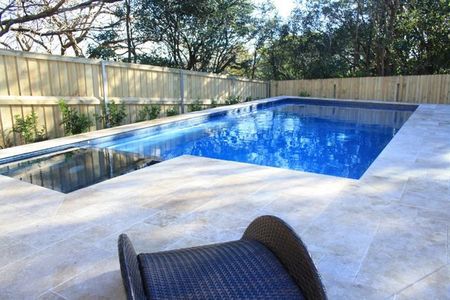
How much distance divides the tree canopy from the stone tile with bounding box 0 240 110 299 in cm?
885

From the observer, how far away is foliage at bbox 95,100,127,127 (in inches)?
276

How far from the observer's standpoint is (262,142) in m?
6.88

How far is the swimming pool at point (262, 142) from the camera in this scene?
15.6 ft

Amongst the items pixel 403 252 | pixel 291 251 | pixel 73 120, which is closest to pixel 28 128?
pixel 73 120

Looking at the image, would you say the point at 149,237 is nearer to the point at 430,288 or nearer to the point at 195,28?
the point at 430,288

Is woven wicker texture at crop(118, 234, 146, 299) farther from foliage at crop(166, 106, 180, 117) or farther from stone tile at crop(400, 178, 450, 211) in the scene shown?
foliage at crop(166, 106, 180, 117)

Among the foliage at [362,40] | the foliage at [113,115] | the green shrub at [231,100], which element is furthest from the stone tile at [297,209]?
the foliage at [362,40]

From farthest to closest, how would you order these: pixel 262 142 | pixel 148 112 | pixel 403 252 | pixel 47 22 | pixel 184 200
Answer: pixel 47 22
pixel 148 112
pixel 262 142
pixel 184 200
pixel 403 252

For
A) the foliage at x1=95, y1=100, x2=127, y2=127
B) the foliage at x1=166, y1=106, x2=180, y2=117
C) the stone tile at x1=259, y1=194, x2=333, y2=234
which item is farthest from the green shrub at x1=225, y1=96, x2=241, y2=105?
the stone tile at x1=259, y1=194, x2=333, y2=234

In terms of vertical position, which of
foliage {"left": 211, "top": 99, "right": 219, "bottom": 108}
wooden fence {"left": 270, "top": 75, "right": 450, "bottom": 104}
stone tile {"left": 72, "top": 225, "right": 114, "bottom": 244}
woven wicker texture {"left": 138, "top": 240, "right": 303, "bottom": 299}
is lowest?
stone tile {"left": 72, "top": 225, "right": 114, "bottom": 244}

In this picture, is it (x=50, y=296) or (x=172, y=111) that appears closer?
(x=50, y=296)

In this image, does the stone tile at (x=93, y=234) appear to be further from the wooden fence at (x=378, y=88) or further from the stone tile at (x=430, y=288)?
Answer: the wooden fence at (x=378, y=88)

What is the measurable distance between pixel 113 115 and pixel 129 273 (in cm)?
659

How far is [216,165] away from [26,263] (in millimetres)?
2405
